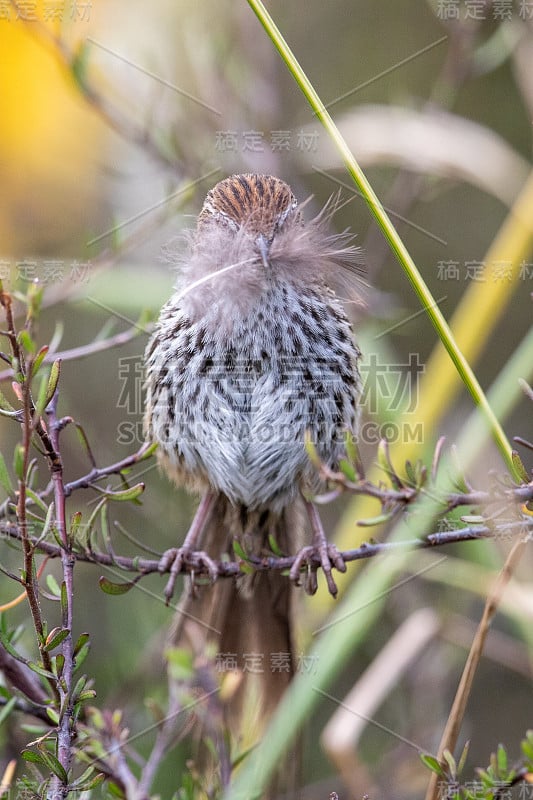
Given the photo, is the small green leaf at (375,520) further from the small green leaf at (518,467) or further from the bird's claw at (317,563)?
the bird's claw at (317,563)

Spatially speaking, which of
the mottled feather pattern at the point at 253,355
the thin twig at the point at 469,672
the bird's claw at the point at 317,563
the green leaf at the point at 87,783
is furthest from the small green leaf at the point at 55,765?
the mottled feather pattern at the point at 253,355

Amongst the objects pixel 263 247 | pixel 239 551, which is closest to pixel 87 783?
pixel 239 551

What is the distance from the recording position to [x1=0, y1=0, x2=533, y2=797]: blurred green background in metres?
2.46

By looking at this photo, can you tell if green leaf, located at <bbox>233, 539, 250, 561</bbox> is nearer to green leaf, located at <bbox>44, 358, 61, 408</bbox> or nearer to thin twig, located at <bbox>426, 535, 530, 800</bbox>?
thin twig, located at <bbox>426, 535, 530, 800</bbox>

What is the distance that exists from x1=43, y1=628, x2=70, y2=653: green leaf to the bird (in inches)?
27.3

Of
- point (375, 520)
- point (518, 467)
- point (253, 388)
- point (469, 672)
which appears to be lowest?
point (469, 672)

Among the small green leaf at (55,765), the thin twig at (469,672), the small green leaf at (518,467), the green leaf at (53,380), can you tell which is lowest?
the small green leaf at (55,765)

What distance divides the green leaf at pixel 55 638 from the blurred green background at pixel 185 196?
898 mm

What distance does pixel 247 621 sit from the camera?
7.99 feet

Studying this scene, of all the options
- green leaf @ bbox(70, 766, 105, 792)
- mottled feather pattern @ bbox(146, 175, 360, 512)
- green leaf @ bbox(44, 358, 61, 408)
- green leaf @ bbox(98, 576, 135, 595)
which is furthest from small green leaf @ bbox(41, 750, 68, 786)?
mottled feather pattern @ bbox(146, 175, 360, 512)

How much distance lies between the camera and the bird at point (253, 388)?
1979mm

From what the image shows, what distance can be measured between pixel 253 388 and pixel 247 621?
0.68m

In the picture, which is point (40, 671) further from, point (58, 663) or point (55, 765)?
point (55, 765)

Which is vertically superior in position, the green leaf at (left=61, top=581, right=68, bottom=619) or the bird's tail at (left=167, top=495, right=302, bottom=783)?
the green leaf at (left=61, top=581, right=68, bottom=619)
